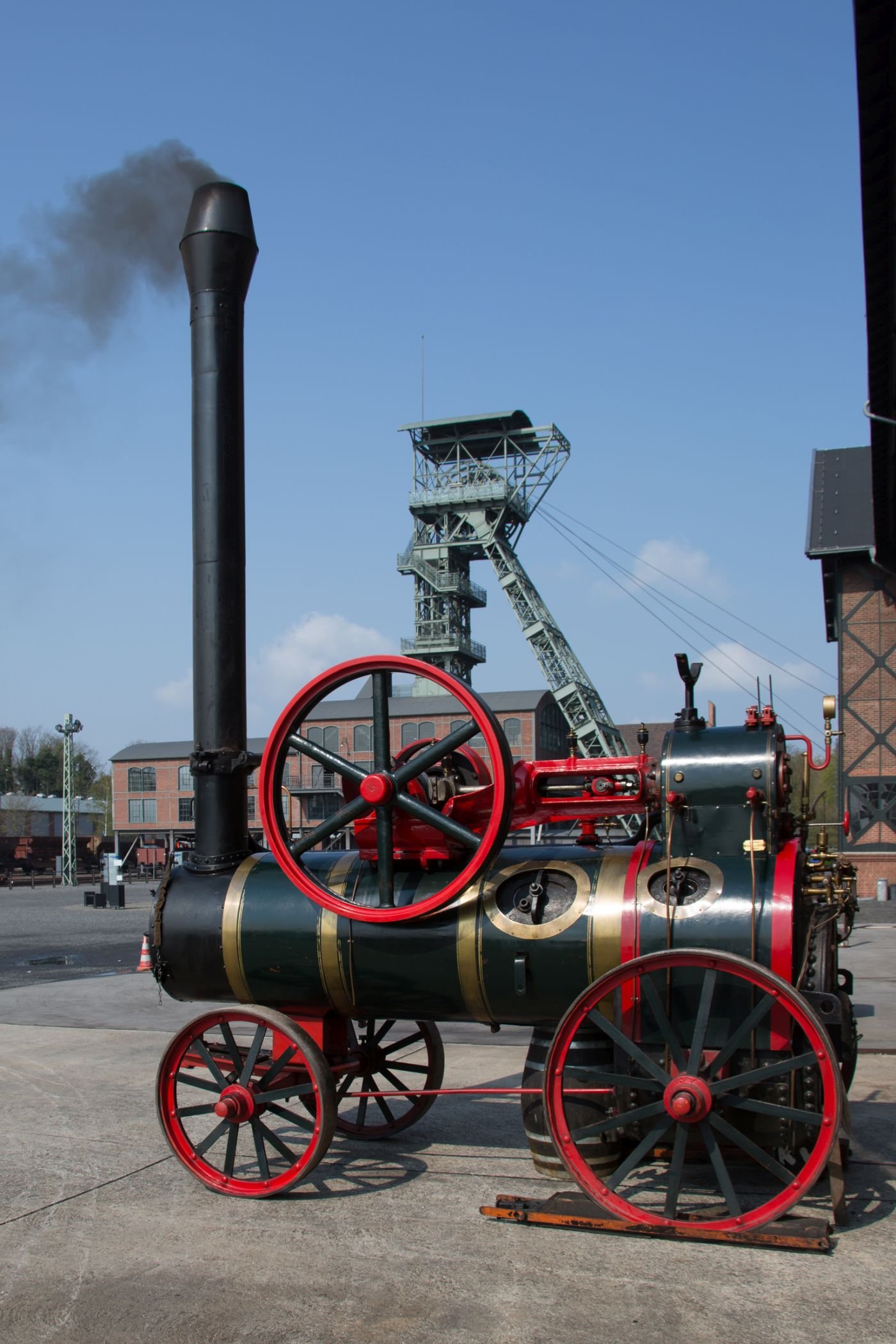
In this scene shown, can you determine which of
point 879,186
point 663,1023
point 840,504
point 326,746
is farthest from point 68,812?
point 663,1023

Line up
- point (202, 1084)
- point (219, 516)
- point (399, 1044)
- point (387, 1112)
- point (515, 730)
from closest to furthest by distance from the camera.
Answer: point (202, 1084) < point (219, 516) < point (387, 1112) < point (399, 1044) < point (515, 730)

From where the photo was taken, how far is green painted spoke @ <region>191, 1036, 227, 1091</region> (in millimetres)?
6121

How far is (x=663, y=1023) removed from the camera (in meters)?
5.11

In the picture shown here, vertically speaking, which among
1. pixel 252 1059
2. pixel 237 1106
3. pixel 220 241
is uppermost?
pixel 220 241

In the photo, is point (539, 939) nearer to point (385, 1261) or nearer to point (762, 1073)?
point (762, 1073)

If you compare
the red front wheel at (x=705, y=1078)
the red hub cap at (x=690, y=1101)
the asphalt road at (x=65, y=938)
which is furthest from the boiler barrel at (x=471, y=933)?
the asphalt road at (x=65, y=938)

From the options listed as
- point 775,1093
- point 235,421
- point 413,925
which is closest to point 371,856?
point 413,925

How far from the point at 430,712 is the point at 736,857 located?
49.1 m

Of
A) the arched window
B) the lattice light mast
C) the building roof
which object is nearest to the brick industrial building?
the arched window

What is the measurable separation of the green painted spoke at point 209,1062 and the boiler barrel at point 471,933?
291 mm

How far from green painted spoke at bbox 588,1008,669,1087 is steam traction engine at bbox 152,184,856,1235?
0.02 m

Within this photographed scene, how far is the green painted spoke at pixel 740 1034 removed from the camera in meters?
4.91

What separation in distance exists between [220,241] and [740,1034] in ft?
18.0

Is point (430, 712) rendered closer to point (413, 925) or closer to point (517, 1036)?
point (517, 1036)
